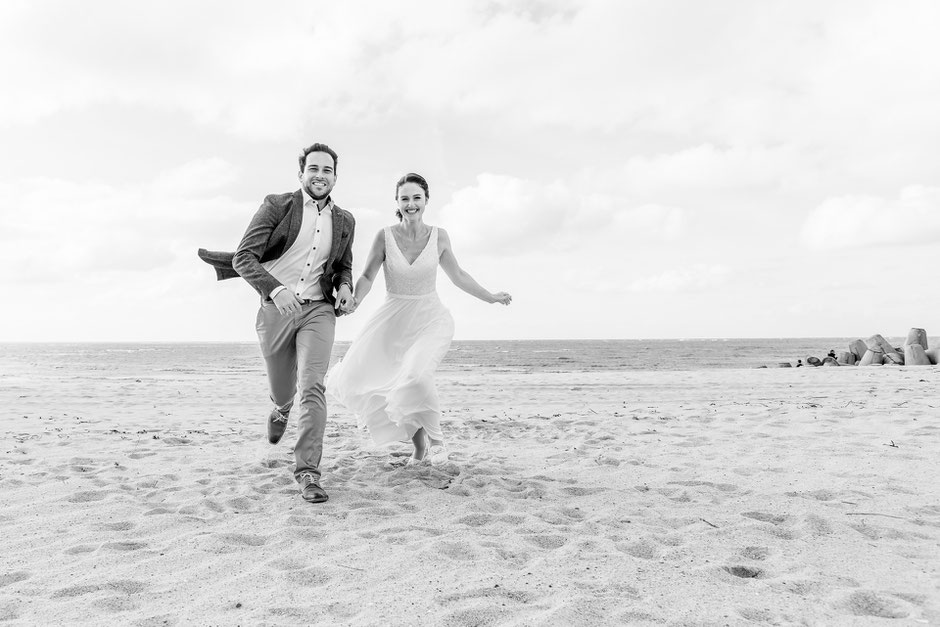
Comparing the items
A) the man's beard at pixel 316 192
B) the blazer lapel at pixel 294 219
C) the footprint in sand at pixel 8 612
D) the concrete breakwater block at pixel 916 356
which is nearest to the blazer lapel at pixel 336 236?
the man's beard at pixel 316 192

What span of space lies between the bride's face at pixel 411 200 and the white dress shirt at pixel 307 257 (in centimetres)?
69

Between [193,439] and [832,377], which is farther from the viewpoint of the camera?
[832,377]

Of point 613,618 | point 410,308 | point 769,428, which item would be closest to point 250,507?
point 410,308

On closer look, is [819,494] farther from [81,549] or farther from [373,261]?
[81,549]

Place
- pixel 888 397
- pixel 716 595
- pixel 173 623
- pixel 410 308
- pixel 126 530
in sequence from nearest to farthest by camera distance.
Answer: pixel 173 623, pixel 716 595, pixel 126 530, pixel 410 308, pixel 888 397

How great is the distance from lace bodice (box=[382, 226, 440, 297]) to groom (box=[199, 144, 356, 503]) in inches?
16.3

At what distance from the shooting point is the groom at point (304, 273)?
14.3 ft

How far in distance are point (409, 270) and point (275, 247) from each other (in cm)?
109

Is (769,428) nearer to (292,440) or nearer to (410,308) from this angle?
(410,308)

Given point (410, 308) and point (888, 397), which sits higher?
point (410, 308)

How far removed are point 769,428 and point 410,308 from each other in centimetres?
438

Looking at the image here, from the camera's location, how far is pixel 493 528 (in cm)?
360

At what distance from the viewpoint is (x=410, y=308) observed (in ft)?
17.1

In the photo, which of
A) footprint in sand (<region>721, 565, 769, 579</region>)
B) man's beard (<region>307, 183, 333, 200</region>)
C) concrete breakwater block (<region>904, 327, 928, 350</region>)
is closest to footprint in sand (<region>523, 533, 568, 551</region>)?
footprint in sand (<region>721, 565, 769, 579</region>)
